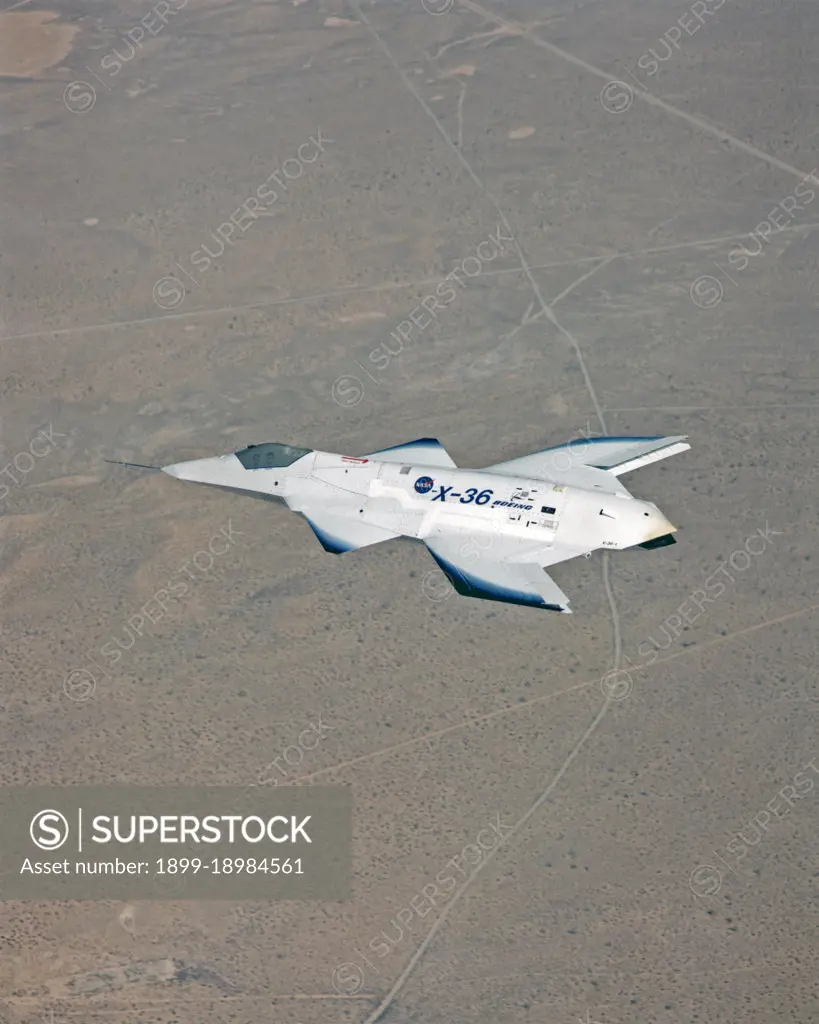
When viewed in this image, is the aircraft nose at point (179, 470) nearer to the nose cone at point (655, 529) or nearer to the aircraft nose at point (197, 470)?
the aircraft nose at point (197, 470)

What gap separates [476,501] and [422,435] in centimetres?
336

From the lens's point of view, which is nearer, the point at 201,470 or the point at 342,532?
the point at 342,532

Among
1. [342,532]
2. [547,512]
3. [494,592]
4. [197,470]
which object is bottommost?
[342,532]

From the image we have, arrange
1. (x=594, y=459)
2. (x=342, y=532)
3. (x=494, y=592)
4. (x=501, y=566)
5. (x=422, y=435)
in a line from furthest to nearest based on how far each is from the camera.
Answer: (x=422, y=435) < (x=594, y=459) < (x=342, y=532) < (x=501, y=566) < (x=494, y=592)

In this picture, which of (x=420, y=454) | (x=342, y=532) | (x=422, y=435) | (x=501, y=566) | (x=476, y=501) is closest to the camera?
(x=501, y=566)

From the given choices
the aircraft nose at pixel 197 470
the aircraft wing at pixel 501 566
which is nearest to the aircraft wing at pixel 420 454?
the aircraft wing at pixel 501 566

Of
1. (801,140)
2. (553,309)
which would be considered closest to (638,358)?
(553,309)

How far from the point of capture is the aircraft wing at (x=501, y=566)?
37906 millimetres

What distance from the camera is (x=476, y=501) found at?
38.7m

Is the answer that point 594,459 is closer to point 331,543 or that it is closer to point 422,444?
point 422,444

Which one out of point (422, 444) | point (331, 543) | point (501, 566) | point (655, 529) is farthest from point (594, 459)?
point (331, 543)

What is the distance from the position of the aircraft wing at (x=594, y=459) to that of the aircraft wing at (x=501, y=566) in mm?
1992

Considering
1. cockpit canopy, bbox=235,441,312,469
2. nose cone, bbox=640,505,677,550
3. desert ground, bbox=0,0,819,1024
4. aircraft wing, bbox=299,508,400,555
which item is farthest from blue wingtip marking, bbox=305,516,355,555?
nose cone, bbox=640,505,677,550

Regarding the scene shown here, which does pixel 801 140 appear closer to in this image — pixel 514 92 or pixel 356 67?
pixel 514 92
